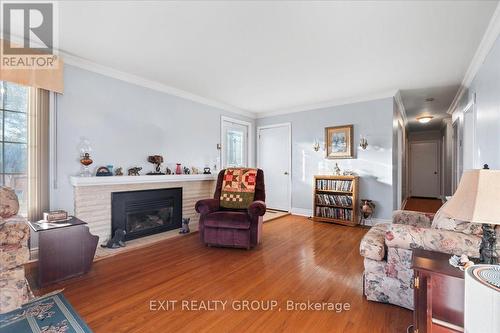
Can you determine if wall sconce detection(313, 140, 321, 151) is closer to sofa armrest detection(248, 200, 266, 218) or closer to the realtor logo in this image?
sofa armrest detection(248, 200, 266, 218)

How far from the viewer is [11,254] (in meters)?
1.71

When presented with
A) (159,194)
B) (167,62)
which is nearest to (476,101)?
→ (167,62)

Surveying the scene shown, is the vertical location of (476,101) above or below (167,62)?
below

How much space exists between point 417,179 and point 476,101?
20.2 feet

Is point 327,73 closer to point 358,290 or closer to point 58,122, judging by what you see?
point 358,290

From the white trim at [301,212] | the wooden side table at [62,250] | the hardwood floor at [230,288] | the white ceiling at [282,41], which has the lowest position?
the hardwood floor at [230,288]

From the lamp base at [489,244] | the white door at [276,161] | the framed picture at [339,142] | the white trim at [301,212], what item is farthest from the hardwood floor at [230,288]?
the white door at [276,161]

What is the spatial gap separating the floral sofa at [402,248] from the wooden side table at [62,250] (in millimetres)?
2650

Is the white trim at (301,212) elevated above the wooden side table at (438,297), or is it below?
below

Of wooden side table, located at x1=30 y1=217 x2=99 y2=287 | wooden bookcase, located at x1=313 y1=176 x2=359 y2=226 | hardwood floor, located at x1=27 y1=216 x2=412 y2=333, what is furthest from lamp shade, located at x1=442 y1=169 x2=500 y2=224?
wooden bookcase, located at x1=313 y1=176 x2=359 y2=226

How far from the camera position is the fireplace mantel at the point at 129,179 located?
109 inches

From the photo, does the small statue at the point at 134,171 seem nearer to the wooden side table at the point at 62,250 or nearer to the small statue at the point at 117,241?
the small statue at the point at 117,241

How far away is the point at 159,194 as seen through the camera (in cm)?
365

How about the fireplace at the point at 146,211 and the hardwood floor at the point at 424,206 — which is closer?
the fireplace at the point at 146,211
